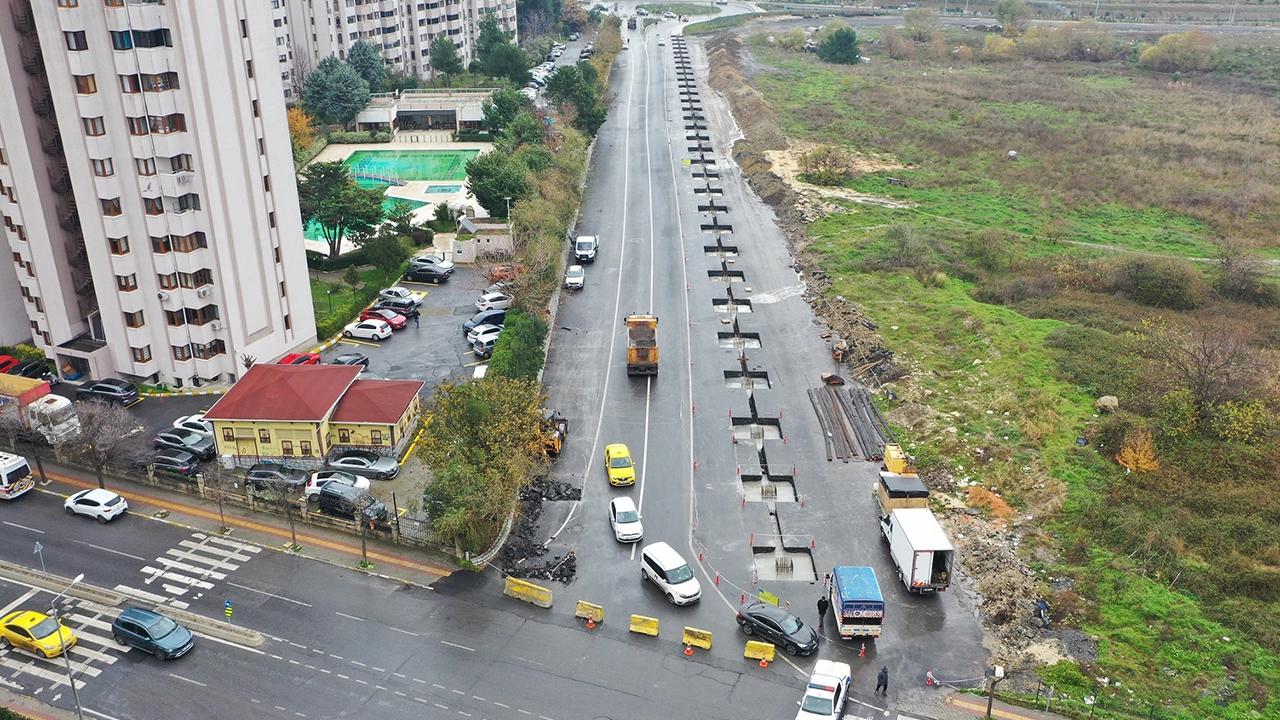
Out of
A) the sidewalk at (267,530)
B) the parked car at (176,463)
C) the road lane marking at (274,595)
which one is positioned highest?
the parked car at (176,463)

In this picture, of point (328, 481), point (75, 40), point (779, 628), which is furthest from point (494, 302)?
point (779, 628)

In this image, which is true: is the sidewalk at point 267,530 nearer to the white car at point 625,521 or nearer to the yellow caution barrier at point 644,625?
the white car at point 625,521

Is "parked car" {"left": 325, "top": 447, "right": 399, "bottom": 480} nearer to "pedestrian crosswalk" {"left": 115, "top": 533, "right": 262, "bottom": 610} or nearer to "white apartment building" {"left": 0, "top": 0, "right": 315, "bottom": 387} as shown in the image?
"pedestrian crosswalk" {"left": 115, "top": 533, "right": 262, "bottom": 610}

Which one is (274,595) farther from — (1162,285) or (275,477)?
(1162,285)

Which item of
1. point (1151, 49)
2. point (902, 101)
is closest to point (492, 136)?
point (902, 101)

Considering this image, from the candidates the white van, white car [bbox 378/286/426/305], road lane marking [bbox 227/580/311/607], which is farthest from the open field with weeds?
the white van

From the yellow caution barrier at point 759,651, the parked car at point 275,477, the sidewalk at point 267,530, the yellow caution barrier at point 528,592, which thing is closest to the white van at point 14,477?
the sidewalk at point 267,530

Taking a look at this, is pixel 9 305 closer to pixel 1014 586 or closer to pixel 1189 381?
pixel 1014 586
